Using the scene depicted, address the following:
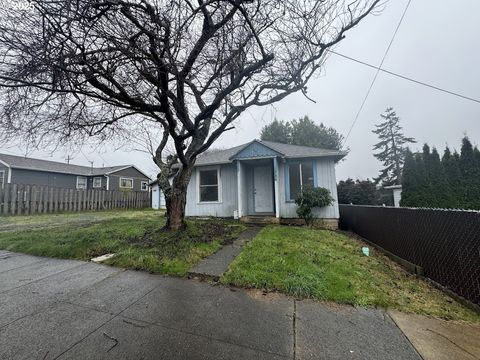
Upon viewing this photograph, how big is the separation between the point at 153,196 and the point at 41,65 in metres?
17.2

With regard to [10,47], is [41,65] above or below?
below

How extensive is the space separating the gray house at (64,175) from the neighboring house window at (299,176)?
17.4 meters

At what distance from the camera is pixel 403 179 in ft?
45.2

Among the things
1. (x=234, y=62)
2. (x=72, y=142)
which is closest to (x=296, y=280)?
(x=234, y=62)

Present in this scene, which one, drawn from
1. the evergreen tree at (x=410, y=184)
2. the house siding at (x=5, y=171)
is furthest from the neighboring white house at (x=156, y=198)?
the evergreen tree at (x=410, y=184)

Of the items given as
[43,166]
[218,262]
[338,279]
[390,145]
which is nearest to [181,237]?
[218,262]

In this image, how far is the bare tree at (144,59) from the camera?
118 inches

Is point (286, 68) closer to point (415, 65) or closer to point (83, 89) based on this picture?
point (83, 89)

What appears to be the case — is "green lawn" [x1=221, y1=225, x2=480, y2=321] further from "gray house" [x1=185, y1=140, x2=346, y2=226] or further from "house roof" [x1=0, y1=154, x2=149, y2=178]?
"house roof" [x1=0, y1=154, x2=149, y2=178]

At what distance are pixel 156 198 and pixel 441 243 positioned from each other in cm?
1853

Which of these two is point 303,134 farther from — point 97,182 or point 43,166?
point 43,166

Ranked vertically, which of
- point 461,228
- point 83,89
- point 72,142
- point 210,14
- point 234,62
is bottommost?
point 461,228

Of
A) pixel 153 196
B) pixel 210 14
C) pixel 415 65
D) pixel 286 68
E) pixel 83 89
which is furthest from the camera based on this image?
pixel 153 196

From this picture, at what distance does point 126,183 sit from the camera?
76.9ft
